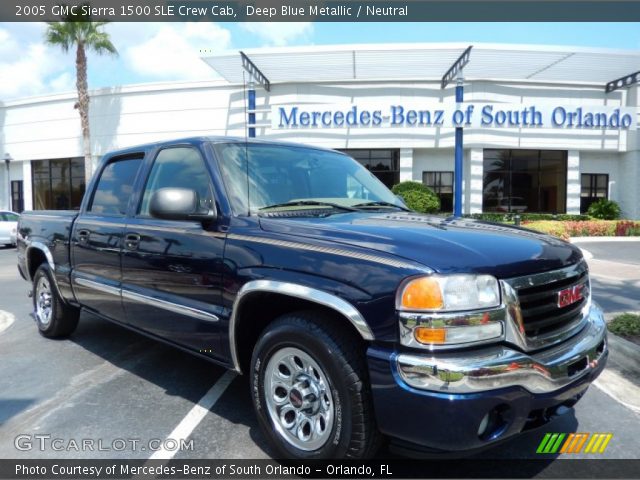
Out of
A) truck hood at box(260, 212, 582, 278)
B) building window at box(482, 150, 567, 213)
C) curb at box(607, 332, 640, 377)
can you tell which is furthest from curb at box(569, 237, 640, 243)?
truck hood at box(260, 212, 582, 278)

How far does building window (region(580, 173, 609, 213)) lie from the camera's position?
24484 millimetres

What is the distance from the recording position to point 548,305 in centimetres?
251

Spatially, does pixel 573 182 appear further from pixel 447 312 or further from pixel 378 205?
pixel 447 312

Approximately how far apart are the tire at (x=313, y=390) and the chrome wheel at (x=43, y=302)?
356 cm

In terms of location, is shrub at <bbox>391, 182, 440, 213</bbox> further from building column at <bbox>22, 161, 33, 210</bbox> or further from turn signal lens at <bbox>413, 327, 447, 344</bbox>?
building column at <bbox>22, 161, 33, 210</bbox>

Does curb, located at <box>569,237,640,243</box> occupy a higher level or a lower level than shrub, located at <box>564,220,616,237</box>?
lower

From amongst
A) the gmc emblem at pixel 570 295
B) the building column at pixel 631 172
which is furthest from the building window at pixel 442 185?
the gmc emblem at pixel 570 295

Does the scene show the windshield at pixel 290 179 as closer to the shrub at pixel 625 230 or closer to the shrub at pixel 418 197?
the shrub at pixel 418 197

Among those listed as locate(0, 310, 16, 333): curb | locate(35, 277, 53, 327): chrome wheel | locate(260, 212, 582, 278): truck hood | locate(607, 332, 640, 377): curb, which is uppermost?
locate(260, 212, 582, 278): truck hood

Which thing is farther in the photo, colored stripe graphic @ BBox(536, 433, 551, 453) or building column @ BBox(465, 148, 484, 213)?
building column @ BBox(465, 148, 484, 213)

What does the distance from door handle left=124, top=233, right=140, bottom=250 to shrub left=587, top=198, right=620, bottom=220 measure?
2412 cm

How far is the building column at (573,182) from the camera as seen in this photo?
923 inches

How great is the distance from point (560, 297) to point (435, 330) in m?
0.87

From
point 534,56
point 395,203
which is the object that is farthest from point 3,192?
point 395,203
